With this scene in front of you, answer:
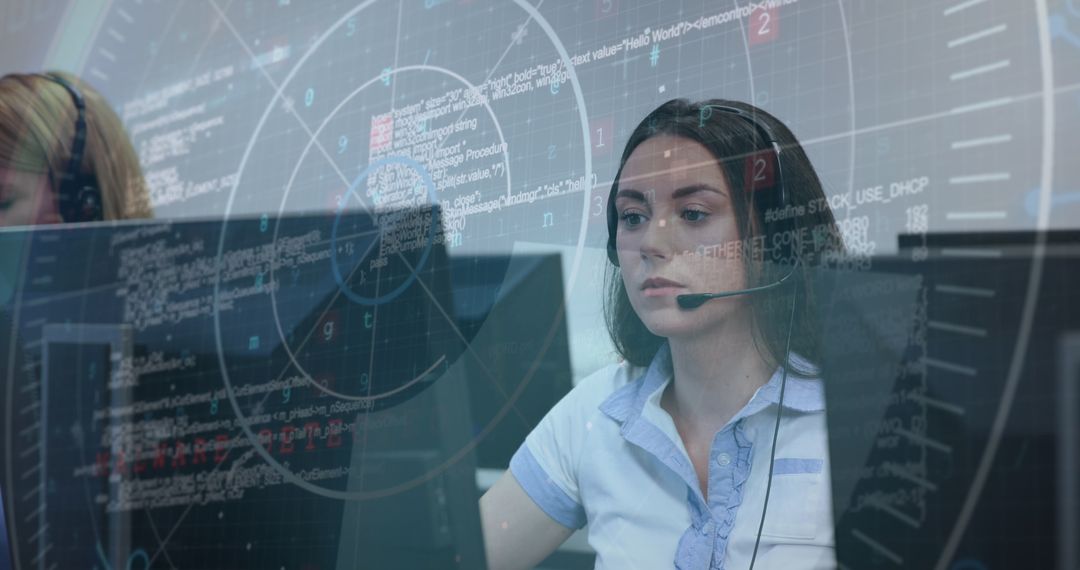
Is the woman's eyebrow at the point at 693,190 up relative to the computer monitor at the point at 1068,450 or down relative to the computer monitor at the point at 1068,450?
up

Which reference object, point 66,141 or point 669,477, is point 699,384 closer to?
point 669,477

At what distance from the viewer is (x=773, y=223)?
2.35 feet

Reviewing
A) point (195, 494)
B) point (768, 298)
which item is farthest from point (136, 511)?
point (768, 298)

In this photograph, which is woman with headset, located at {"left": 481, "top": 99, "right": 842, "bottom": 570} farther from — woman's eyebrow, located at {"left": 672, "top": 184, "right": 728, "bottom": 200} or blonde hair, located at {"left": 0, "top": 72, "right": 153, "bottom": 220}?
blonde hair, located at {"left": 0, "top": 72, "right": 153, "bottom": 220}

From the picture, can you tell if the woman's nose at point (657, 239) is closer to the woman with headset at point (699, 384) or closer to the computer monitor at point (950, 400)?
the woman with headset at point (699, 384)

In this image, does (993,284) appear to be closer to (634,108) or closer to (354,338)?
(634,108)

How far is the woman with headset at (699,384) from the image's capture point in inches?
27.1

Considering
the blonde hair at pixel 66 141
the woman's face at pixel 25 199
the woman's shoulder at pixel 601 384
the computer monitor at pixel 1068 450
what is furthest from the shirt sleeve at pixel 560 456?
the woman's face at pixel 25 199

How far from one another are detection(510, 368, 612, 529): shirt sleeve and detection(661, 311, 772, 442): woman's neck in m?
0.06

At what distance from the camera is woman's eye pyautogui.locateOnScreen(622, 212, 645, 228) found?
777mm

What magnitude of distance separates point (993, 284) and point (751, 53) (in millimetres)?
230

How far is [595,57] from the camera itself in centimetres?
84
